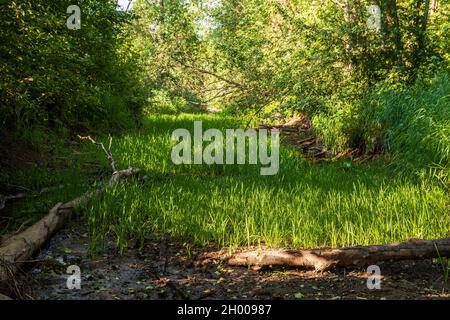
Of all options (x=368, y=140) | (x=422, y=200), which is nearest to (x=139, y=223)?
(x=422, y=200)

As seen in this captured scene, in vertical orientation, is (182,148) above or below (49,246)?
above

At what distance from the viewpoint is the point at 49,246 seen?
187 inches

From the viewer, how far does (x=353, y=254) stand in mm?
4047

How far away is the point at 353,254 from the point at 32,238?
9.59ft

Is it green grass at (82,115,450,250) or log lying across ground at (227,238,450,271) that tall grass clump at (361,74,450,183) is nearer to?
green grass at (82,115,450,250)

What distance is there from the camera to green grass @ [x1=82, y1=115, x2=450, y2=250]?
186 inches

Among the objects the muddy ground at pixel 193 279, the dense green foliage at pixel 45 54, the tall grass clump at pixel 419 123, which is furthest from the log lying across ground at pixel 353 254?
the dense green foliage at pixel 45 54

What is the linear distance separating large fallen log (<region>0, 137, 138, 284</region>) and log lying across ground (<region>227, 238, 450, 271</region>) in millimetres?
1962

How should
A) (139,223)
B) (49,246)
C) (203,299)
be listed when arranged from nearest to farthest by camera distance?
(203,299)
(49,246)
(139,223)

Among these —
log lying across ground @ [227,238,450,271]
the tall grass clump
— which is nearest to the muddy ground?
log lying across ground @ [227,238,450,271]

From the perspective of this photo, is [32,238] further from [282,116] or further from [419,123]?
[282,116]

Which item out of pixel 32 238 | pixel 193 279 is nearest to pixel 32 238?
pixel 32 238
